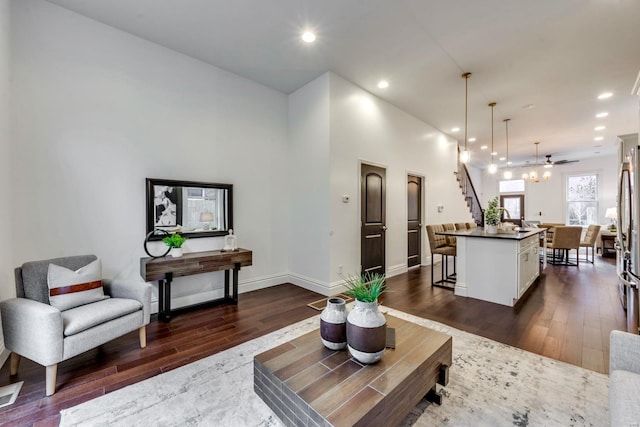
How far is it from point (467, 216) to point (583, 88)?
4575 millimetres

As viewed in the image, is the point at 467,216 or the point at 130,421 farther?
the point at 467,216

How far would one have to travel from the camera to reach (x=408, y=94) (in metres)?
5.14

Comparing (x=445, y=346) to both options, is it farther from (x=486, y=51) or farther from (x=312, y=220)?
(x=486, y=51)

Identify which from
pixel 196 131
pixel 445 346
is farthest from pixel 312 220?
pixel 445 346

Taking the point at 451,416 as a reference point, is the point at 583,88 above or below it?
above

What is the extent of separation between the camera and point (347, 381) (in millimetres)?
1490

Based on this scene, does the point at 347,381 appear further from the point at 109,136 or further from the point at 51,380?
the point at 109,136

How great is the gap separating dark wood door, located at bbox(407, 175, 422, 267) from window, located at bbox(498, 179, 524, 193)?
8.24 m

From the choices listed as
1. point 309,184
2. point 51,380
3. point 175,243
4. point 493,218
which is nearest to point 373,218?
point 309,184

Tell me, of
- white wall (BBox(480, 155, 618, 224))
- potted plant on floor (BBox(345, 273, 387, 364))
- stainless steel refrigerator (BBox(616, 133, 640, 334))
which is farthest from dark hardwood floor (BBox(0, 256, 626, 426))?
white wall (BBox(480, 155, 618, 224))

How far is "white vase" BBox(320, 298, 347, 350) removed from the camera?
1.77m

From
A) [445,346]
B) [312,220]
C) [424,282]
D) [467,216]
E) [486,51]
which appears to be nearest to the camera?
[445,346]

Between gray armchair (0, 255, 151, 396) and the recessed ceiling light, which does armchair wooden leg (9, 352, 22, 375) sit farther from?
the recessed ceiling light

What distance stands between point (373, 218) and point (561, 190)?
10.2m
